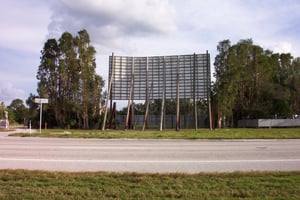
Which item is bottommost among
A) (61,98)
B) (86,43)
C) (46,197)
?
(46,197)

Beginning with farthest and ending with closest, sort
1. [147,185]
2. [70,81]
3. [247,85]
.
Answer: [247,85] < [70,81] < [147,185]

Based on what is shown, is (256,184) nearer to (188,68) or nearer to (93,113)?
(188,68)

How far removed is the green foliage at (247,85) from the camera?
53500 mm

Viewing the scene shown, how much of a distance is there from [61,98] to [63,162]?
41.1 m

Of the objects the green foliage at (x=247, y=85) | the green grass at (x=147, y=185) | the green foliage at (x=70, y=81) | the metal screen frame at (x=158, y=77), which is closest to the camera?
the green grass at (x=147, y=185)

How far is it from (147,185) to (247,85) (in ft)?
177

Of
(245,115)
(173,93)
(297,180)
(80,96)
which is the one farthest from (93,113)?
(297,180)

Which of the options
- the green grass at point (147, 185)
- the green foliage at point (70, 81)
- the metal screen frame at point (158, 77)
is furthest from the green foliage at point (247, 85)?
the green grass at point (147, 185)

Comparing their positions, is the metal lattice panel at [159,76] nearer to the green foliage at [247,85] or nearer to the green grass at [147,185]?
the green foliage at [247,85]

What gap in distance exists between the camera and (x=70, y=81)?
50.3m

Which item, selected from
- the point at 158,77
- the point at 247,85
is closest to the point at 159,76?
the point at 158,77

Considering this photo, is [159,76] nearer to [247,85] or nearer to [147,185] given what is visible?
[247,85]

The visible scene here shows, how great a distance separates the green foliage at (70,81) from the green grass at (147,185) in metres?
41.8

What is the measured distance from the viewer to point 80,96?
4959cm
